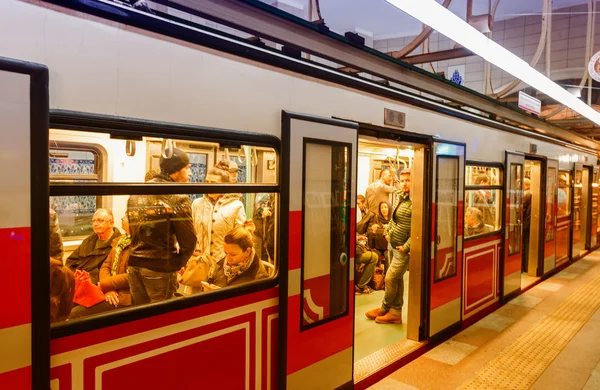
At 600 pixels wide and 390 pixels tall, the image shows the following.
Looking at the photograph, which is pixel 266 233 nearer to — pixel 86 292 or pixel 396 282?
pixel 86 292

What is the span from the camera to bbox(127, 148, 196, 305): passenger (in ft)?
8.11

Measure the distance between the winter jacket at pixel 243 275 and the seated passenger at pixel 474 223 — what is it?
339cm

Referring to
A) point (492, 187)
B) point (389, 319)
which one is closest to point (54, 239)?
point (389, 319)

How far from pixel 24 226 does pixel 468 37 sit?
2.79 meters

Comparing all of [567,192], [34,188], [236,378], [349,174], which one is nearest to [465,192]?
[349,174]

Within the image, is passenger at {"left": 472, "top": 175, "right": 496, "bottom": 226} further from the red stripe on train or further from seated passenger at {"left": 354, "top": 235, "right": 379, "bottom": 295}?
the red stripe on train

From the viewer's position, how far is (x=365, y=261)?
6.34 meters

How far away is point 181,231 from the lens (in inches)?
104

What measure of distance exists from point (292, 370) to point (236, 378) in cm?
47

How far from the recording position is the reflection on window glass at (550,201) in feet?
26.9

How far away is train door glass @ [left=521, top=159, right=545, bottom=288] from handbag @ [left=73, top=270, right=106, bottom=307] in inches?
299

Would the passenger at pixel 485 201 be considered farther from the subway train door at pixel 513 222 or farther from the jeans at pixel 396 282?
the jeans at pixel 396 282

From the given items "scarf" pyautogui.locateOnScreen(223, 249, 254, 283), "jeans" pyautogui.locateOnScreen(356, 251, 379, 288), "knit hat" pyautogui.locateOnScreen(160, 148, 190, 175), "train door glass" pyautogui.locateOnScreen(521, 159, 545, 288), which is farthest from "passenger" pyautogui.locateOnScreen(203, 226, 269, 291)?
"train door glass" pyautogui.locateOnScreen(521, 159, 545, 288)

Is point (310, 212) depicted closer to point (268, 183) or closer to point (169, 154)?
point (268, 183)
